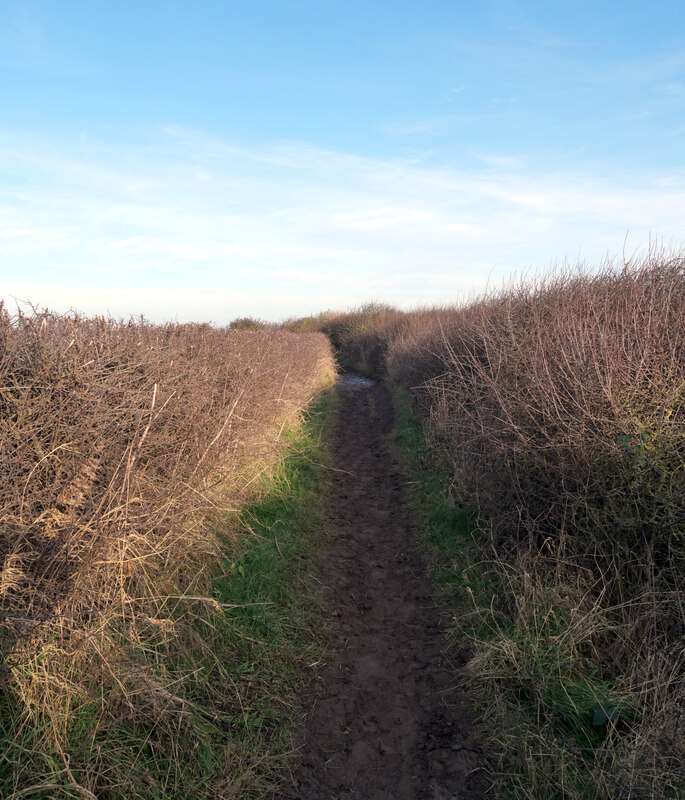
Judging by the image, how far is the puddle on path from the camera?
20.5 m

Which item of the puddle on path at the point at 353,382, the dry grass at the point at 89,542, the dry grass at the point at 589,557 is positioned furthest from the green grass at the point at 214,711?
the puddle on path at the point at 353,382

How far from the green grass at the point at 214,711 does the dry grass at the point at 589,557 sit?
1460 mm

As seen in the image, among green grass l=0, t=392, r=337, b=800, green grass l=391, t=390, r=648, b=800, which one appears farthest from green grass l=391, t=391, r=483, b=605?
green grass l=0, t=392, r=337, b=800

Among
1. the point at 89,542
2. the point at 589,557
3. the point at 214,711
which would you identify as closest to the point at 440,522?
the point at 589,557

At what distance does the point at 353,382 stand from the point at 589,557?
1754 cm

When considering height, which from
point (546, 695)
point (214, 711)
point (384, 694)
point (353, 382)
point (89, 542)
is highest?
point (353, 382)

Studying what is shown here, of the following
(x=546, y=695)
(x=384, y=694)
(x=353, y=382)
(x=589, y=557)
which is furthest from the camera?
(x=353, y=382)

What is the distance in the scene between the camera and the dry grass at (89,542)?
114 inches

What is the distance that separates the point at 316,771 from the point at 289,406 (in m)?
7.10

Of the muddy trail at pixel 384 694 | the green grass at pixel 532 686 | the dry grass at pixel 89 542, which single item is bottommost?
the muddy trail at pixel 384 694

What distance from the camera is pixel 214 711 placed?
3.46m

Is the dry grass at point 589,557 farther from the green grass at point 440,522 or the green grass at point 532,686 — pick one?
the green grass at point 440,522

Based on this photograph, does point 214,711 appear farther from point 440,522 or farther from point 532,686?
point 440,522

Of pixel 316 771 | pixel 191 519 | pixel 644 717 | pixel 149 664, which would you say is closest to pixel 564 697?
pixel 644 717
